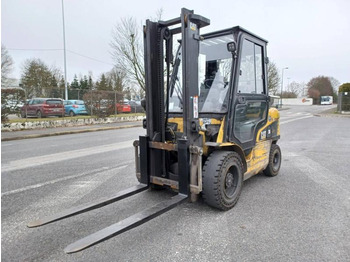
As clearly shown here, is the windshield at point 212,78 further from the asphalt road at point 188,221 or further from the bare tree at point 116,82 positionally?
the bare tree at point 116,82

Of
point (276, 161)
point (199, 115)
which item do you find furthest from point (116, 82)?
point (199, 115)

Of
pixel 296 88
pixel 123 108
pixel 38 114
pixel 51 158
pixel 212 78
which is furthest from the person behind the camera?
pixel 296 88

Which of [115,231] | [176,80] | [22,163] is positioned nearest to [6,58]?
[22,163]

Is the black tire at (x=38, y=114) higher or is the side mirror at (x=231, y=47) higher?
the side mirror at (x=231, y=47)

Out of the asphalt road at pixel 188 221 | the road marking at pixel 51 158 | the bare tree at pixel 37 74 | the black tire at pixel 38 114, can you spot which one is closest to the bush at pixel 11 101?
the black tire at pixel 38 114

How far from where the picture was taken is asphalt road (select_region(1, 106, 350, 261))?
276 centimetres

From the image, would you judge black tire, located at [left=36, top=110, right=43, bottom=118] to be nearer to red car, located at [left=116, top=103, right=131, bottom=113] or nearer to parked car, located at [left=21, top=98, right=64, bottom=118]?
parked car, located at [left=21, top=98, right=64, bottom=118]

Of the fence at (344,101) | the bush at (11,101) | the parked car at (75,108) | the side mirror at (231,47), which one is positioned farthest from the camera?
the fence at (344,101)

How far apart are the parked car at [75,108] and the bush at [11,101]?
4.39m

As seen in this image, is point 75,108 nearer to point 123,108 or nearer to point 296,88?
point 123,108

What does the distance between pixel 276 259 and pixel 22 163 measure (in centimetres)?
673

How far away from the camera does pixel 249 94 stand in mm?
4340

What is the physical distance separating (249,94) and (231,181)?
1473mm

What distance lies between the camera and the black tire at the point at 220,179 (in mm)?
3543
